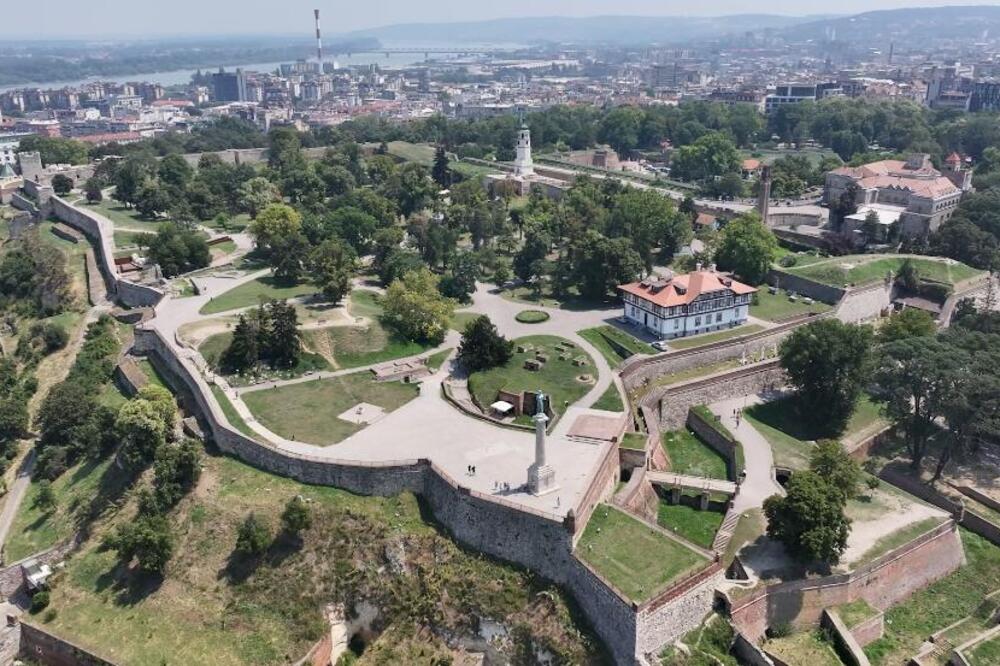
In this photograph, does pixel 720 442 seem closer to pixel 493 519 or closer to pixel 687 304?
pixel 687 304

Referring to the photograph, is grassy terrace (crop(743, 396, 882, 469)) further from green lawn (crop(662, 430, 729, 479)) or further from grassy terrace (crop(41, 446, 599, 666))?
grassy terrace (crop(41, 446, 599, 666))

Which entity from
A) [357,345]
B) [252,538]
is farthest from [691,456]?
[252,538]

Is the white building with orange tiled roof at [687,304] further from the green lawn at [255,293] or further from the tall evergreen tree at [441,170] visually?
the tall evergreen tree at [441,170]

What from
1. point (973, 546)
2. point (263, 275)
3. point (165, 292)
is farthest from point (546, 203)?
point (973, 546)

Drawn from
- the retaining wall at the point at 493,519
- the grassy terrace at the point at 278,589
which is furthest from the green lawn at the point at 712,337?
the grassy terrace at the point at 278,589

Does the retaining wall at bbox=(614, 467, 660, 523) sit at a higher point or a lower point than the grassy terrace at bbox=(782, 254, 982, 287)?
lower

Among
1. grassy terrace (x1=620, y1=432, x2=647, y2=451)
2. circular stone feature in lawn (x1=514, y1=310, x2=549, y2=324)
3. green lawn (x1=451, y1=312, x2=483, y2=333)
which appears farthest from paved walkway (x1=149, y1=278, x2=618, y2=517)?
green lawn (x1=451, y1=312, x2=483, y2=333)

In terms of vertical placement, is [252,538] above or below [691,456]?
above
